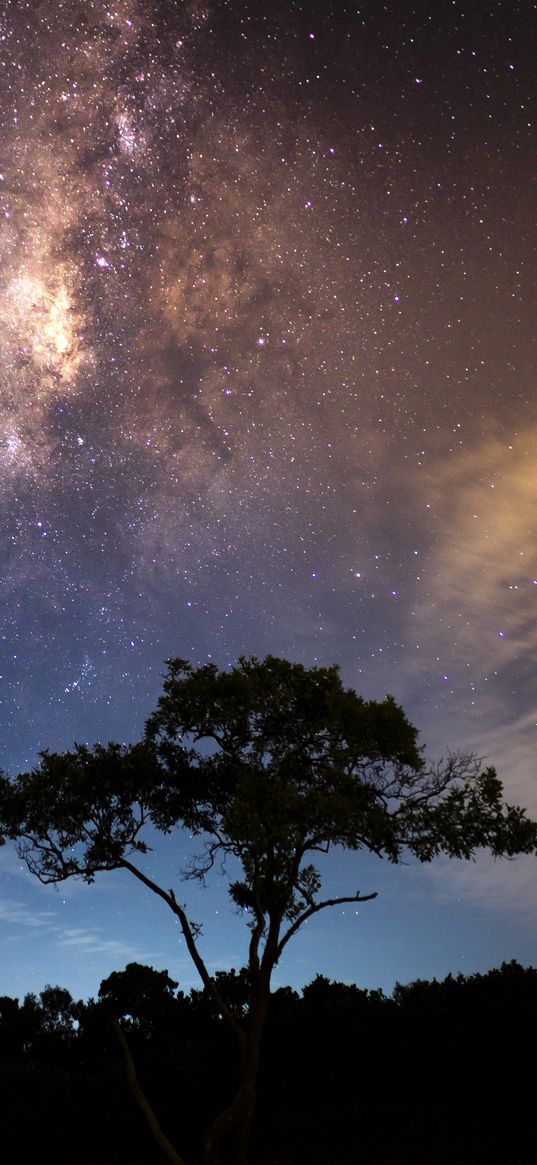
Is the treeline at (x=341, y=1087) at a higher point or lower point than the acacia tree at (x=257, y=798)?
lower

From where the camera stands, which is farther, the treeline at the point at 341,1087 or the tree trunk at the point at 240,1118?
the treeline at the point at 341,1087

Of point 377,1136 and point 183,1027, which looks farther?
point 183,1027

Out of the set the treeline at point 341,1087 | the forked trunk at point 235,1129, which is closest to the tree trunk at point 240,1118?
the forked trunk at point 235,1129

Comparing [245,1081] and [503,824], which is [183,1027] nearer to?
[245,1081]

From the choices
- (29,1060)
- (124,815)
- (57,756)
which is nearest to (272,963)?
(124,815)

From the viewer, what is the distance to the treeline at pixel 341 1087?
25.6 meters

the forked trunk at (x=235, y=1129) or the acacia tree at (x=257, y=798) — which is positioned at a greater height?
the acacia tree at (x=257, y=798)

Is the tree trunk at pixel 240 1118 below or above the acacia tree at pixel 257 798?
below

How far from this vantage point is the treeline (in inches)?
1008

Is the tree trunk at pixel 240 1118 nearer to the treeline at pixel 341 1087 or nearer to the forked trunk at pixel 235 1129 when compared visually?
the forked trunk at pixel 235 1129

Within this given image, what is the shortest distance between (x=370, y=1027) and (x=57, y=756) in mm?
15407

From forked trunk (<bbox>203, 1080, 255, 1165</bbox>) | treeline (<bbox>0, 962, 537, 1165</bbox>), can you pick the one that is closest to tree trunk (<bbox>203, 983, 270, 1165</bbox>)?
forked trunk (<bbox>203, 1080, 255, 1165</bbox>)

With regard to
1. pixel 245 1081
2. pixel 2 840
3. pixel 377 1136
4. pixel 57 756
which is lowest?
pixel 377 1136

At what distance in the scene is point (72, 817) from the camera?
2289 cm
